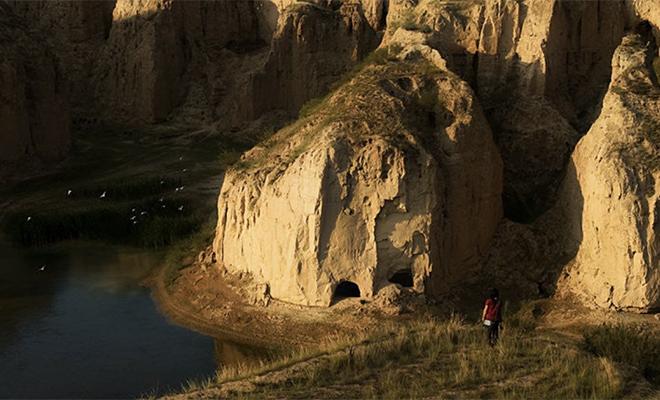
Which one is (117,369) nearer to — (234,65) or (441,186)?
(441,186)

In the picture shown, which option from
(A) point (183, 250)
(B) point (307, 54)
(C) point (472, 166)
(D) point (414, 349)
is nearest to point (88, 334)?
(A) point (183, 250)

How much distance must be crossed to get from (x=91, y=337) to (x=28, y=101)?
17.9 m

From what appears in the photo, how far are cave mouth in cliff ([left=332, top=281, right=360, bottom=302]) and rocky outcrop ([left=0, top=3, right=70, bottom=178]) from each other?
17.6 meters

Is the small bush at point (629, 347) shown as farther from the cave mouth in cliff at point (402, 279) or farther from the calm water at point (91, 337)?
the calm water at point (91, 337)

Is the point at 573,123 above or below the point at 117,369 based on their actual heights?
above

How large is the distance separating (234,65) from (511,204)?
25184mm

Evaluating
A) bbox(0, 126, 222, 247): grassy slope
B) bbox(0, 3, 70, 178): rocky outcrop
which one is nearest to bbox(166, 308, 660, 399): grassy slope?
bbox(0, 126, 222, 247): grassy slope

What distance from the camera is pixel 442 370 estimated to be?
15.4m

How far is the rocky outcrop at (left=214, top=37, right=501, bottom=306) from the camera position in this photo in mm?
20250

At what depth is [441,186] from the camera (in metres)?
21.0

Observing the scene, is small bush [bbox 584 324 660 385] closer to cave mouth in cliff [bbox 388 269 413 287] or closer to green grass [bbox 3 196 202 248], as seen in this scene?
cave mouth in cliff [bbox 388 269 413 287]

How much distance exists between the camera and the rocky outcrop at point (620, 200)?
1945 cm

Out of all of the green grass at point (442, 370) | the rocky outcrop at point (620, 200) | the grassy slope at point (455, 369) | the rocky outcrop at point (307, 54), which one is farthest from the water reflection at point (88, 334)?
the rocky outcrop at point (307, 54)

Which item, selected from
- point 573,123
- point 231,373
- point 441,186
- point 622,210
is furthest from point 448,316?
point 573,123
